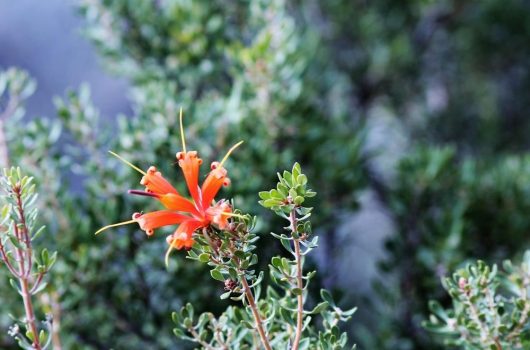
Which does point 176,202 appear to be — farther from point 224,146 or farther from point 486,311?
point 224,146

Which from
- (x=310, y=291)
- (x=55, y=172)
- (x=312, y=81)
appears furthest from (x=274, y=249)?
(x=312, y=81)

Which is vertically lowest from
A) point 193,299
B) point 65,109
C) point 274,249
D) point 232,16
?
point 193,299

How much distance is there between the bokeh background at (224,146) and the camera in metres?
1.14

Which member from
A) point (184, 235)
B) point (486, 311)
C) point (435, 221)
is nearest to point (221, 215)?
point (184, 235)

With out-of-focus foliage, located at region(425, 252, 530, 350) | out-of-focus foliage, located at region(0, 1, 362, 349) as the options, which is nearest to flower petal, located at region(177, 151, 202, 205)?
out-of-focus foliage, located at region(425, 252, 530, 350)

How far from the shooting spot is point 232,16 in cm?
157

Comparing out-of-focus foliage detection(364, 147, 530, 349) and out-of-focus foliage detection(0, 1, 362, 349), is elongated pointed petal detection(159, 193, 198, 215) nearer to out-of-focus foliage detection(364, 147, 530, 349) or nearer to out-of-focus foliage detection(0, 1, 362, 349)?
out-of-focus foliage detection(0, 1, 362, 349)

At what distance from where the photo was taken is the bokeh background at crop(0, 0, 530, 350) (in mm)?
1138

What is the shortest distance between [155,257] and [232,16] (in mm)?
665

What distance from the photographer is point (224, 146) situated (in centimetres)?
121

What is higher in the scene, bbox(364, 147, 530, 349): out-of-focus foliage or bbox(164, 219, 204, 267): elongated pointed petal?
bbox(364, 147, 530, 349): out-of-focus foliage

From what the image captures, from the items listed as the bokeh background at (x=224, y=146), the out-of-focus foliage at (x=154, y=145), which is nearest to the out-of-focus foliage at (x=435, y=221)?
the bokeh background at (x=224, y=146)

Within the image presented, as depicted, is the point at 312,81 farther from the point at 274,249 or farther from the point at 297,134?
the point at 274,249

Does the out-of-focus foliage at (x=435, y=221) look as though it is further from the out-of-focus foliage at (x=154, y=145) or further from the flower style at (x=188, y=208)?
the flower style at (x=188, y=208)
